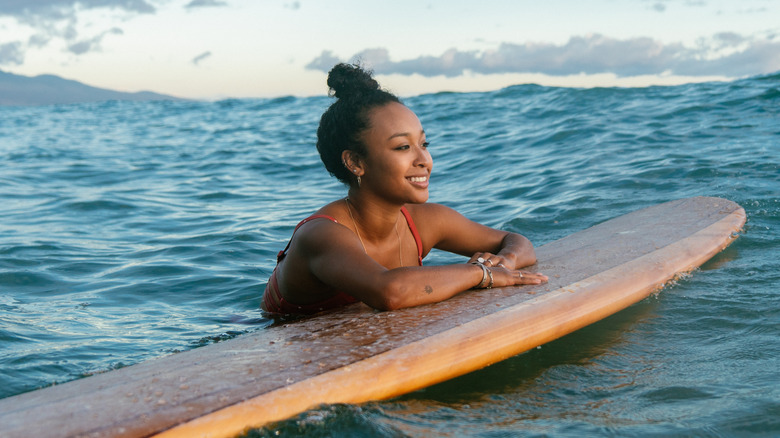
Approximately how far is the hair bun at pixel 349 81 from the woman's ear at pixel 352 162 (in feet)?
0.80

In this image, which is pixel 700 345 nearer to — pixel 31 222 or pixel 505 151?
pixel 31 222

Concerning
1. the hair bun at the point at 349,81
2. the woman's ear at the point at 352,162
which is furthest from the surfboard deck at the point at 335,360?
the hair bun at the point at 349,81

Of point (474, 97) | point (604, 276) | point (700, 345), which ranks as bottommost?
point (700, 345)

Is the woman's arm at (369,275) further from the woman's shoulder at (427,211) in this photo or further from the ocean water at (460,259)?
the woman's shoulder at (427,211)

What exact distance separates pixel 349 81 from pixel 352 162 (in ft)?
1.13

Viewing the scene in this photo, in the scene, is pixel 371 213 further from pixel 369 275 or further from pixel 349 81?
pixel 349 81

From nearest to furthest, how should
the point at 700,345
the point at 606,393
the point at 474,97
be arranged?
the point at 606,393
the point at 700,345
the point at 474,97

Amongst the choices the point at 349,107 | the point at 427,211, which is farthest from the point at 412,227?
the point at 349,107

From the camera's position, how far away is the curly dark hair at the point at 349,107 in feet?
9.70

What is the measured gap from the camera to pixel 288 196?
844 cm

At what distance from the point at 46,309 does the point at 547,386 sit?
313 centimetres

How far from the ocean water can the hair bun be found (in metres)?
1.20

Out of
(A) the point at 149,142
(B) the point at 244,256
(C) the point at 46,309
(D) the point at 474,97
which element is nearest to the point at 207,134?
(A) the point at 149,142

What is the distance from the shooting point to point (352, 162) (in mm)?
3041
